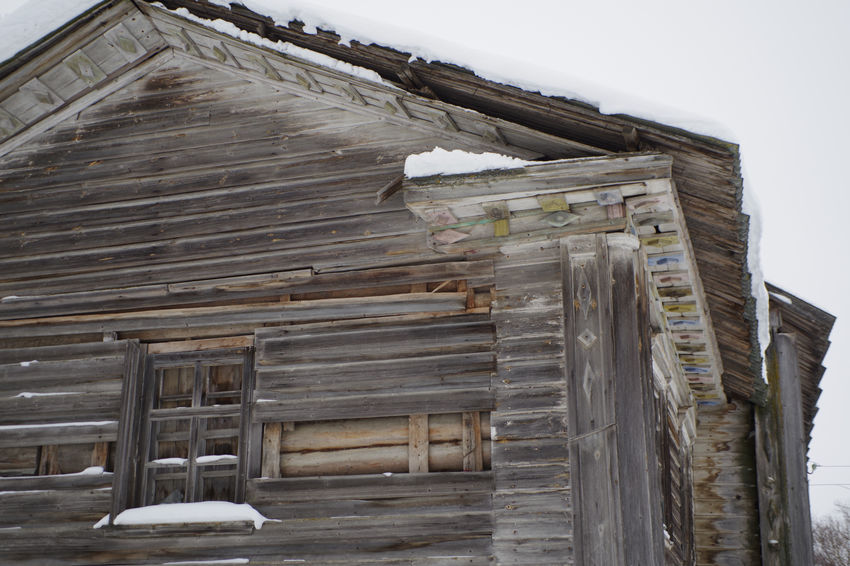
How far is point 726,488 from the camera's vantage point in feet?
31.4

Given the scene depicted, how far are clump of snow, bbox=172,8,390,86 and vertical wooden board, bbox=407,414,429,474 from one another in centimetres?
237

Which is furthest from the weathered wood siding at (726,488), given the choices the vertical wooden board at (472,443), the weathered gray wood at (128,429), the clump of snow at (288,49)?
the weathered gray wood at (128,429)

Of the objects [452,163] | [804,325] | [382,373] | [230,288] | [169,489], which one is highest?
[452,163]

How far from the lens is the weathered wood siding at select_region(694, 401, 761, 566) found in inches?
367

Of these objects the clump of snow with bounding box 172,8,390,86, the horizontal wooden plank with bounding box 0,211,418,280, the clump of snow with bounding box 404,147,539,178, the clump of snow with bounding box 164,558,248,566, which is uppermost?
the clump of snow with bounding box 172,8,390,86

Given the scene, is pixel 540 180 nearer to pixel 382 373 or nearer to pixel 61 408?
pixel 382 373

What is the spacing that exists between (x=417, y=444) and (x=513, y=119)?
7.56 feet

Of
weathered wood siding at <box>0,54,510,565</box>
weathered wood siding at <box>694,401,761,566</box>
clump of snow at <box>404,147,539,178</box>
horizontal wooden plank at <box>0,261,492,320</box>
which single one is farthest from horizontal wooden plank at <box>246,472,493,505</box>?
weathered wood siding at <box>694,401,761,566</box>

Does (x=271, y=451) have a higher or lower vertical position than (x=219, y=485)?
higher

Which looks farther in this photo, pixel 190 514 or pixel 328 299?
pixel 328 299

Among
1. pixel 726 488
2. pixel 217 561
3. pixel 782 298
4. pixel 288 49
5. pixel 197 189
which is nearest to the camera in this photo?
pixel 217 561

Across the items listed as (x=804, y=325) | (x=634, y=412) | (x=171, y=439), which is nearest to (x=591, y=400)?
(x=634, y=412)

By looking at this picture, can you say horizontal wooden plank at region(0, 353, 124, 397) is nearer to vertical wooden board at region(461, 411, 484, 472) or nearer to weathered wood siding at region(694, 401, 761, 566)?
vertical wooden board at region(461, 411, 484, 472)

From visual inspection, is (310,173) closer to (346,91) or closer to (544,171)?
(346,91)
